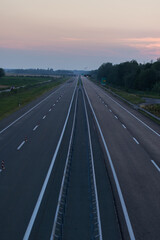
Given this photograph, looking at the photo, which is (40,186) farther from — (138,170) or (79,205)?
(138,170)

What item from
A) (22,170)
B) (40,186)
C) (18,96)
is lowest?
(18,96)

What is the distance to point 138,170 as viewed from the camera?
1550cm

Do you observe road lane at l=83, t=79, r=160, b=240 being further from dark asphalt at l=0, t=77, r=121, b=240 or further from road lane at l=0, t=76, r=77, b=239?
road lane at l=0, t=76, r=77, b=239

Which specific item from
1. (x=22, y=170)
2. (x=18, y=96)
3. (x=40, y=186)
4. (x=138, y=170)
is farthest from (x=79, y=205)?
(x=18, y=96)

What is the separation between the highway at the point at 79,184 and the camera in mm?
9453

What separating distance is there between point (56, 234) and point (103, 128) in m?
18.8

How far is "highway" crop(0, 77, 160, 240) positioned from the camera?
945 cm

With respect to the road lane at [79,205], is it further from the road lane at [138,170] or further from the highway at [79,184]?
the road lane at [138,170]

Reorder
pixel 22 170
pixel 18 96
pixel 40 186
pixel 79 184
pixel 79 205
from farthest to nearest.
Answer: pixel 18 96, pixel 22 170, pixel 79 184, pixel 40 186, pixel 79 205

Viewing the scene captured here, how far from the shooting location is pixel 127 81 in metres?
98.4

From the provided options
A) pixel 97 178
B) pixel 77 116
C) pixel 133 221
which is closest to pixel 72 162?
pixel 97 178

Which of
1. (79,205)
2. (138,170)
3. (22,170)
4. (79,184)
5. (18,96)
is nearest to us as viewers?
(79,205)

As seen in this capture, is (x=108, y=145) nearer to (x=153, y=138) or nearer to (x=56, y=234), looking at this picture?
(x=153, y=138)

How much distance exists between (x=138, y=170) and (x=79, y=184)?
13.7ft
